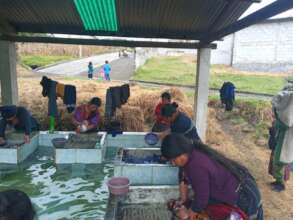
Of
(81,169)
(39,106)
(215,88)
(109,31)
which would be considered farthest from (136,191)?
(215,88)

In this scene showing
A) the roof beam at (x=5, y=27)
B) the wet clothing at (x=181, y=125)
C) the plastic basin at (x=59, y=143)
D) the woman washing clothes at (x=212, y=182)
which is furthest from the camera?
the roof beam at (x=5, y=27)

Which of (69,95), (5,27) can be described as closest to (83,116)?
(69,95)

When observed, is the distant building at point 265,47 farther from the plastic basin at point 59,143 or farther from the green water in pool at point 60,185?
the green water in pool at point 60,185

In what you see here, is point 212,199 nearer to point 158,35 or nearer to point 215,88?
point 158,35

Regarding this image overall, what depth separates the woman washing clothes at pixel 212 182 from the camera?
2555mm

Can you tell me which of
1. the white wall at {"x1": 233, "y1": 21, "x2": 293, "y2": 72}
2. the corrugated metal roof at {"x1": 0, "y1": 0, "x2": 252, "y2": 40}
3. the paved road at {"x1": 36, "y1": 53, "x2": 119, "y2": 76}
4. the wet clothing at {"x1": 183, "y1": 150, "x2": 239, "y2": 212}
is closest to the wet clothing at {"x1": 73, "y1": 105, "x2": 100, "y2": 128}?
the corrugated metal roof at {"x1": 0, "y1": 0, "x2": 252, "y2": 40}

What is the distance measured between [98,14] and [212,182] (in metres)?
4.47

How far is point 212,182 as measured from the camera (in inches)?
103

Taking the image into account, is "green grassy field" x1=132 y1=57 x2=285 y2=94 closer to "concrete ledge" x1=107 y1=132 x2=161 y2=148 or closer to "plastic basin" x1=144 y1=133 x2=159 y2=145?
"concrete ledge" x1=107 y1=132 x2=161 y2=148

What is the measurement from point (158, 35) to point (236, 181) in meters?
5.37

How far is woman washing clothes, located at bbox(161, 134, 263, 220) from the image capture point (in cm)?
255

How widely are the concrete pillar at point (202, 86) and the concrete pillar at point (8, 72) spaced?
4267 millimetres

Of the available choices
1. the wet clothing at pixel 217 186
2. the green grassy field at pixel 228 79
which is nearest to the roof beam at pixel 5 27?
the wet clothing at pixel 217 186

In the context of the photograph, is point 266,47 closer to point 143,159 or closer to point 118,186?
point 143,159
